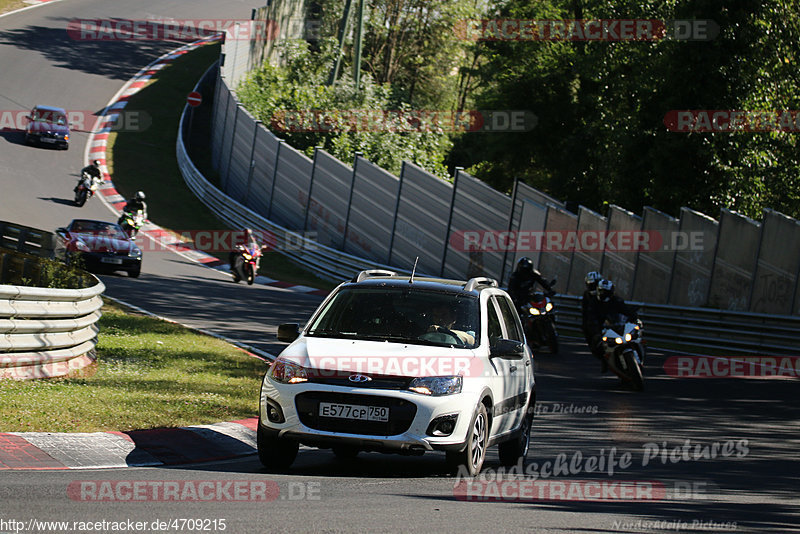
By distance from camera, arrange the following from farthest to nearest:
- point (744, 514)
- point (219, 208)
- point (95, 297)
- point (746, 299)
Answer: point (219, 208)
point (746, 299)
point (95, 297)
point (744, 514)

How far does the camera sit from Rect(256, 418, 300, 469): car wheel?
830cm

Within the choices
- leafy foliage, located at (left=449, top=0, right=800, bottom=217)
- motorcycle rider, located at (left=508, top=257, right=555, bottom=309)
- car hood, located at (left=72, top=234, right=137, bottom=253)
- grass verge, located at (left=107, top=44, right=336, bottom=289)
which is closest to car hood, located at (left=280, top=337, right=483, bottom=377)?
motorcycle rider, located at (left=508, top=257, right=555, bottom=309)

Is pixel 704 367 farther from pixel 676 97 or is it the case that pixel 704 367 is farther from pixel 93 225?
pixel 93 225

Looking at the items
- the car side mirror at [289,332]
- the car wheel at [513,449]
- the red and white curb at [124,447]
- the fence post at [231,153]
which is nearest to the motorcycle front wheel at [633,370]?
the car wheel at [513,449]

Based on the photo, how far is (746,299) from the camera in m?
21.7

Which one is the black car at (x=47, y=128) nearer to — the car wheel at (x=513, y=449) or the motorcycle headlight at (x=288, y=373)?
the car wheel at (x=513, y=449)

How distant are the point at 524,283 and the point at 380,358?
11.7 m

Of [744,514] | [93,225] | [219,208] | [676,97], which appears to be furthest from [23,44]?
[744,514]

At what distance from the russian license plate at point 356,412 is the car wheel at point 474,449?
25.2 inches

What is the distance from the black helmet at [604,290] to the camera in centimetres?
1606

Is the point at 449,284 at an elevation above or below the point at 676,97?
below

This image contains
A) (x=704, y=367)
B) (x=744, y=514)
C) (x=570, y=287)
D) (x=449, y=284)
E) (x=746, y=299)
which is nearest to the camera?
(x=744, y=514)

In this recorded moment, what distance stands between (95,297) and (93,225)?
14.2 meters

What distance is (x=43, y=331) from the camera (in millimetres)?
11594
